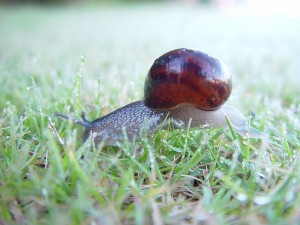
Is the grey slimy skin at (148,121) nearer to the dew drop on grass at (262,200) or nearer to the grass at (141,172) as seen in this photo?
the grass at (141,172)

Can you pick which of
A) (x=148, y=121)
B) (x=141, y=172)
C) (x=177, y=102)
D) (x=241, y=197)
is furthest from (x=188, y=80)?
(x=241, y=197)

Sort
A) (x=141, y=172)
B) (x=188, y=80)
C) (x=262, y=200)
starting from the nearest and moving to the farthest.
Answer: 1. (x=262, y=200)
2. (x=141, y=172)
3. (x=188, y=80)

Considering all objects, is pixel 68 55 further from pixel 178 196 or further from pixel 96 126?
pixel 178 196

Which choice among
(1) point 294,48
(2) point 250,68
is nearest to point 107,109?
(2) point 250,68

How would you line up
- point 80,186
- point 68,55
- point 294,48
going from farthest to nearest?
point 294,48 < point 68,55 < point 80,186

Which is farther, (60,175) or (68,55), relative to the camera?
(68,55)

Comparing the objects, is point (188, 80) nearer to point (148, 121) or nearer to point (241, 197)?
point (148, 121)

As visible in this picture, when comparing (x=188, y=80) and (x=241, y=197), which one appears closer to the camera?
(x=241, y=197)
